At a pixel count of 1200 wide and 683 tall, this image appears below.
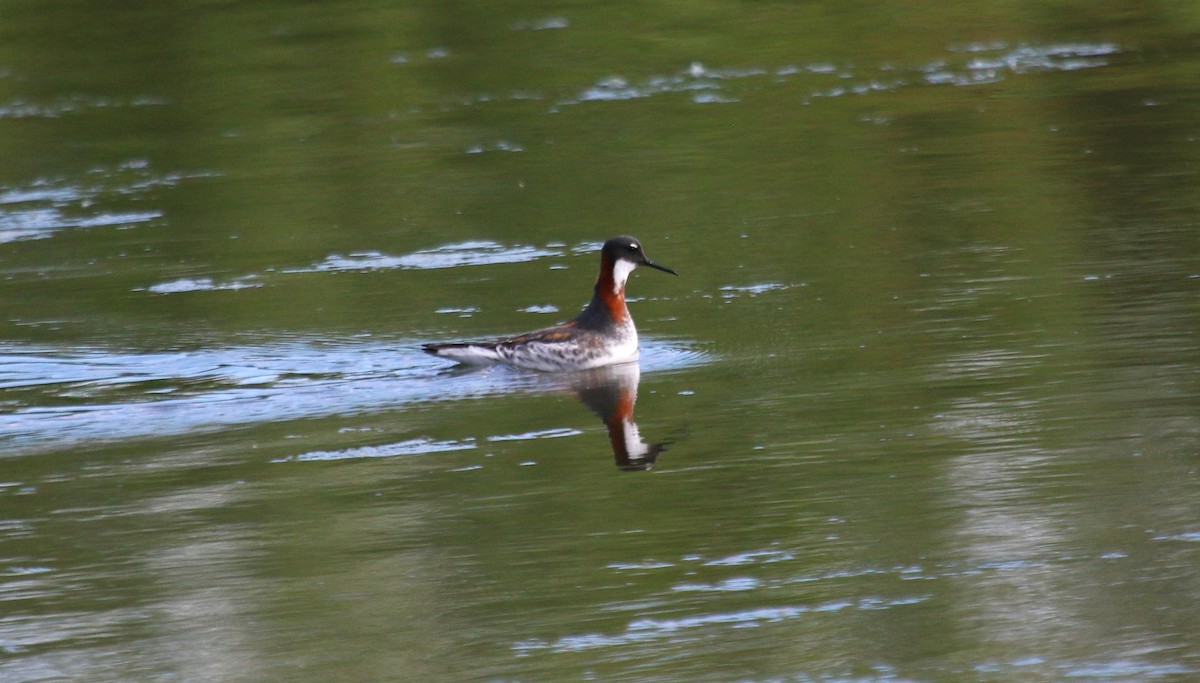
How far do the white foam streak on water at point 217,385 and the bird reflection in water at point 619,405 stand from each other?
15 cm

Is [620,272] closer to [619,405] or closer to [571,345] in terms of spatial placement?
[571,345]

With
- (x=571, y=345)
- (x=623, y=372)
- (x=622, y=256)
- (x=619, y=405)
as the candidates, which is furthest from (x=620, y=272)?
(x=619, y=405)

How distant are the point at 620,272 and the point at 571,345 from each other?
773 mm

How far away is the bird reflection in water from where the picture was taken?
8.48m

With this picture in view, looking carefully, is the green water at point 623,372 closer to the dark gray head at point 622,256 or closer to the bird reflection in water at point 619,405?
the bird reflection in water at point 619,405

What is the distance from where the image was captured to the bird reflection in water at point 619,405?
27.8 ft

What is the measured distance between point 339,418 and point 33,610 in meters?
3.08

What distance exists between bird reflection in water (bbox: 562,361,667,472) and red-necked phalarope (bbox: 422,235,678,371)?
89mm

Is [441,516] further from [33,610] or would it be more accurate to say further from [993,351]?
[993,351]

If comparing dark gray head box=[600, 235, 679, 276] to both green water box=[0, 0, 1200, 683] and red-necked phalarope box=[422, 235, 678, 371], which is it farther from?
green water box=[0, 0, 1200, 683]

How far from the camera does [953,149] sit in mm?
16438

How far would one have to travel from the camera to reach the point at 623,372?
10781mm

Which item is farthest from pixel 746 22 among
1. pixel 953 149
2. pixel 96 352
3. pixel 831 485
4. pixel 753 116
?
pixel 831 485

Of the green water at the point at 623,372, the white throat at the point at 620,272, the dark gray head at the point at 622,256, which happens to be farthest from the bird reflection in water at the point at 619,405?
the dark gray head at the point at 622,256
